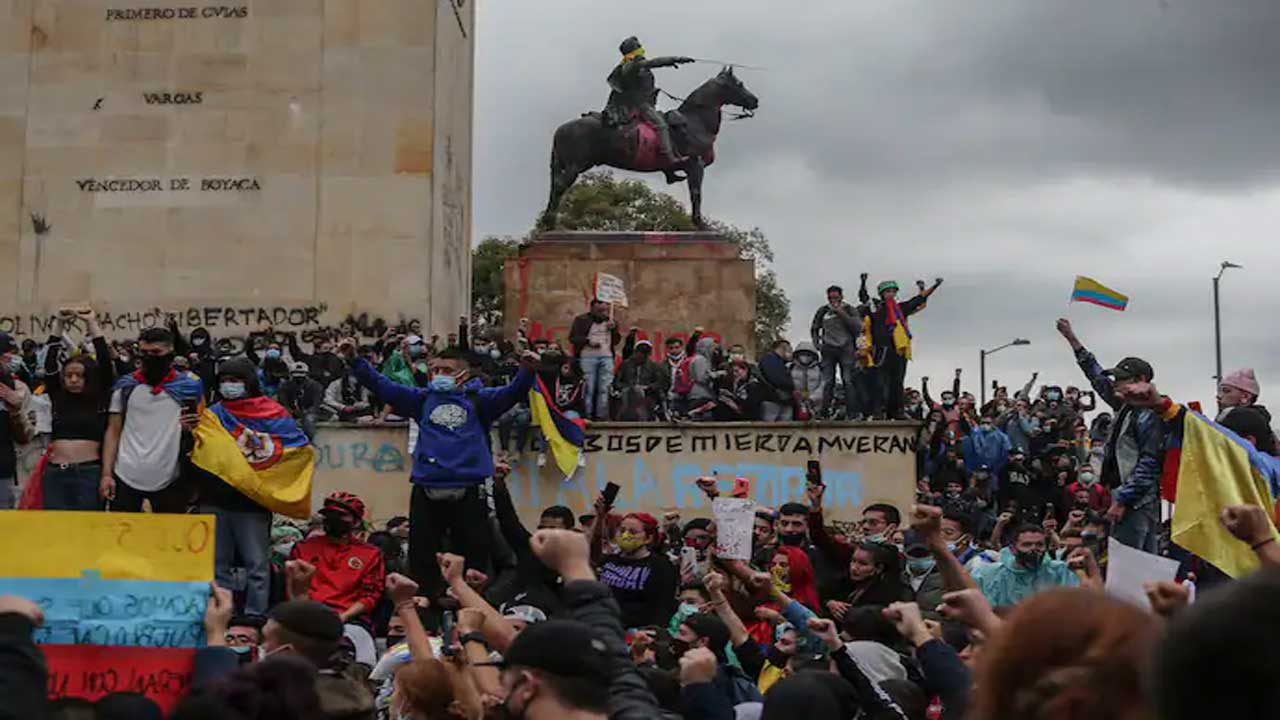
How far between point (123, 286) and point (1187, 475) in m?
21.2

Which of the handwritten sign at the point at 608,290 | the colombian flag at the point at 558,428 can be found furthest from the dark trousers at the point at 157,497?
the handwritten sign at the point at 608,290

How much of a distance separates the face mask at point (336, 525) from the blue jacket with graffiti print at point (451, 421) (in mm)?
626

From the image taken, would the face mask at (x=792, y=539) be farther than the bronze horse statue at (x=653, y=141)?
No

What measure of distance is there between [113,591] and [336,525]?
13.8 ft

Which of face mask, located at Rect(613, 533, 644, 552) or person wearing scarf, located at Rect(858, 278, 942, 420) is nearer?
face mask, located at Rect(613, 533, 644, 552)

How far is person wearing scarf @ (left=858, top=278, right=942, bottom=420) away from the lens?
1888 centimetres

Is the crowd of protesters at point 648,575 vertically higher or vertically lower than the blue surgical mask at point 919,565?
higher

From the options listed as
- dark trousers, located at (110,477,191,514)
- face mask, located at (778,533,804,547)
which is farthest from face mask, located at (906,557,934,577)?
dark trousers, located at (110,477,191,514)

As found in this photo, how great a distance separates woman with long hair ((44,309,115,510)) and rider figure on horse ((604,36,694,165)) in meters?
14.7

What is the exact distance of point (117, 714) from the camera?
423cm

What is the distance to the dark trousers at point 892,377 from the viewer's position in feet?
62.6

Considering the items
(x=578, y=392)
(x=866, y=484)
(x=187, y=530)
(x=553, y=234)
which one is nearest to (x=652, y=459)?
(x=578, y=392)

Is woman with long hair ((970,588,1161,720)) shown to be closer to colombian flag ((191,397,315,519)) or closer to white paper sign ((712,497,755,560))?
white paper sign ((712,497,755,560))

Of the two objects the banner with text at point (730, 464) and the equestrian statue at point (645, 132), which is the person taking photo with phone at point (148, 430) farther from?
the equestrian statue at point (645, 132)
